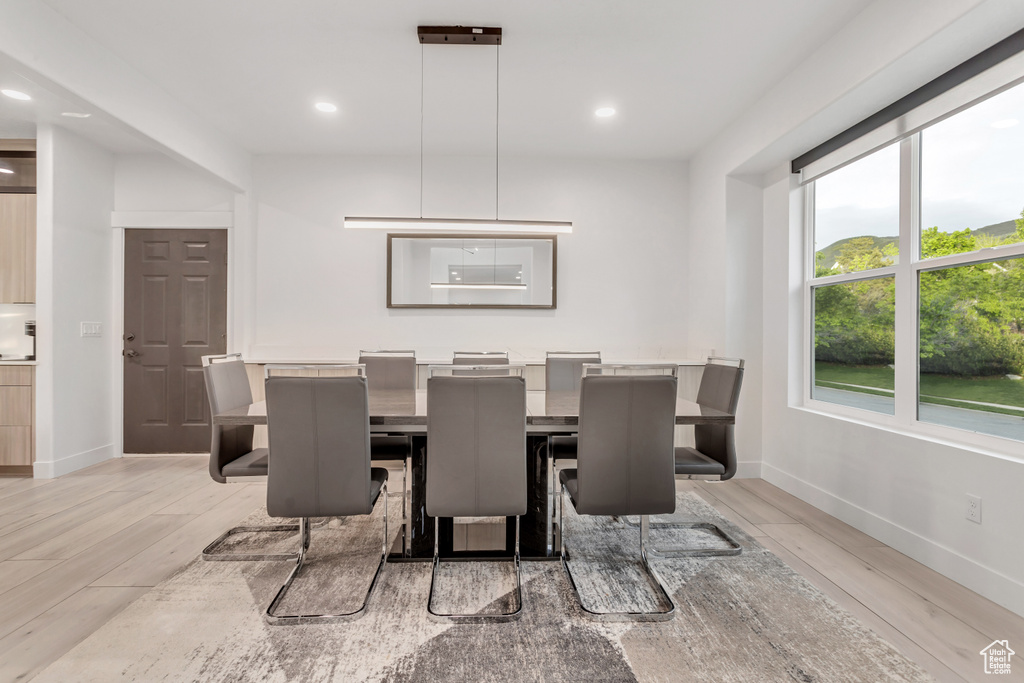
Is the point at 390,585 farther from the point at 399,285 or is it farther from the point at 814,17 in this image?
the point at 814,17

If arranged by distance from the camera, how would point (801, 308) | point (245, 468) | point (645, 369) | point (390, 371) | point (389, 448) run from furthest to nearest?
point (801, 308), point (390, 371), point (389, 448), point (245, 468), point (645, 369)

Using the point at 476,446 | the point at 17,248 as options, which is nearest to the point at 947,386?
the point at 476,446

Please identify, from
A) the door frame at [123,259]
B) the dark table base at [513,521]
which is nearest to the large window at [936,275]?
the dark table base at [513,521]

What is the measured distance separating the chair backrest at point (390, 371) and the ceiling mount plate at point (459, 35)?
1.91 meters

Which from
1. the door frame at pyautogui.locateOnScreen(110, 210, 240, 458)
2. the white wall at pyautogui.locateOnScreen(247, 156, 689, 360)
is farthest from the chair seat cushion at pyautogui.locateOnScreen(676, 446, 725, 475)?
the door frame at pyautogui.locateOnScreen(110, 210, 240, 458)

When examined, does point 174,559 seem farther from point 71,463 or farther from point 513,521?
point 71,463

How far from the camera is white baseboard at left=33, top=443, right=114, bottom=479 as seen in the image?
3713mm

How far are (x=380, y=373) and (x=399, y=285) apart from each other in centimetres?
139

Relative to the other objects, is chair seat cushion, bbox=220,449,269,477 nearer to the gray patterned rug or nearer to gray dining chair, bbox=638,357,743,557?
the gray patterned rug

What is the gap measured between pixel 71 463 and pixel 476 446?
386 cm

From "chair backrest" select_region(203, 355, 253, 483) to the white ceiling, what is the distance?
1.77 m

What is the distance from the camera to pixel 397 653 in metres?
1.68

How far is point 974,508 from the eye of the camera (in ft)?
7.01

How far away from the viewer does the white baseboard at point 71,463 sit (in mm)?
3713
